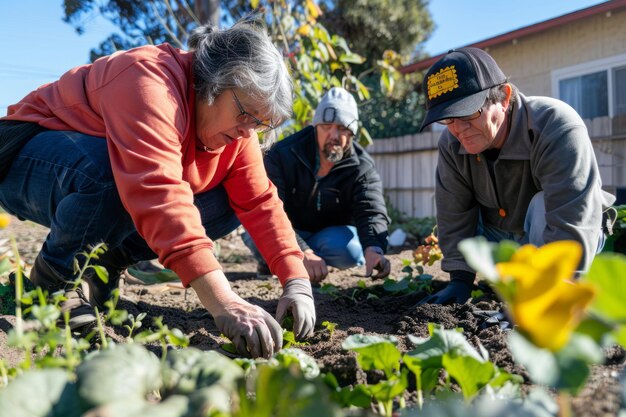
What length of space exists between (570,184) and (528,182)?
0.35m

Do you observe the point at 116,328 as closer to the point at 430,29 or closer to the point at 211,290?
the point at 211,290

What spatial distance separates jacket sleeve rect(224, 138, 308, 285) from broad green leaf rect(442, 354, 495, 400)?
1.15 m

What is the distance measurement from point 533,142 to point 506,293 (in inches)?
71.9

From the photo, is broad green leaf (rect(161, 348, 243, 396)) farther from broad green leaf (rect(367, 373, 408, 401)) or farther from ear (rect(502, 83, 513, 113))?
ear (rect(502, 83, 513, 113))

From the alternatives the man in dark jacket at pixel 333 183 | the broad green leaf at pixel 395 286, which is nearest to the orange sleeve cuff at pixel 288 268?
the broad green leaf at pixel 395 286

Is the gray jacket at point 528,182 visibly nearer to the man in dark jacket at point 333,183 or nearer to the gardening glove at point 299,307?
the man in dark jacket at point 333,183

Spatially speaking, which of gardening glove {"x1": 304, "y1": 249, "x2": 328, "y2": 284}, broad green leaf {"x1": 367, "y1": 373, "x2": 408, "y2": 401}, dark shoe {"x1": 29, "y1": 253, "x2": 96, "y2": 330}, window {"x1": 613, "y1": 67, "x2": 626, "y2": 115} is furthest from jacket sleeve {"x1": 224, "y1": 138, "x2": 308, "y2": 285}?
window {"x1": 613, "y1": 67, "x2": 626, "y2": 115}

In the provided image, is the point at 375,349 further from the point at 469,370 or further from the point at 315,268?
the point at 315,268

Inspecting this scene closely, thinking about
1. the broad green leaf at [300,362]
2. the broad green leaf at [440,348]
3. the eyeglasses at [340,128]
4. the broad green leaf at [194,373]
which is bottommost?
the broad green leaf at [300,362]

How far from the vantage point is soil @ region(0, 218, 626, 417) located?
129 cm

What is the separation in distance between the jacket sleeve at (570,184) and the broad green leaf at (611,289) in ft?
4.69

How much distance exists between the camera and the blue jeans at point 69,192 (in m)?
1.88

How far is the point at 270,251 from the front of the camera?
217 centimetres

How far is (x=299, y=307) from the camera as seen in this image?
1902mm
